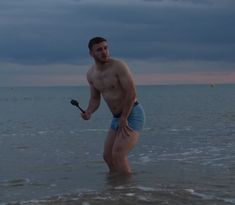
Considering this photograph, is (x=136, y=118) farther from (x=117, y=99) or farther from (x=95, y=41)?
(x=95, y=41)

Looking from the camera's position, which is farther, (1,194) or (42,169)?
(42,169)

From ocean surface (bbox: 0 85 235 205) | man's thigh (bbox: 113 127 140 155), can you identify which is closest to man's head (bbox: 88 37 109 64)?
man's thigh (bbox: 113 127 140 155)

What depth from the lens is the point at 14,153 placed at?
48.4ft

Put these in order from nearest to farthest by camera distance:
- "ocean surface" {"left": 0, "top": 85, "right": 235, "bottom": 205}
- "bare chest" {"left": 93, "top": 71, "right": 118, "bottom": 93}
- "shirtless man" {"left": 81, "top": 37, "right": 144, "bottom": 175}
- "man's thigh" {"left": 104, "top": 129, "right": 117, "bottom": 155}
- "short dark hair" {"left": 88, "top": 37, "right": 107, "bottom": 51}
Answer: "ocean surface" {"left": 0, "top": 85, "right": 235, "bottom": 205} < "short dark hair" {"left": 88, "top": 37, "right": 107, "bottom": 51} < "shirtless man" {"left": 81, "top": 37, "right": 144, "bottom": 175} < "bare chest" {"left": 93, "top": 71, "right": 118, "bottom": 93} < "man's thigh" {"left": 104, "top": 129, "right": 117, "bottom": 155}

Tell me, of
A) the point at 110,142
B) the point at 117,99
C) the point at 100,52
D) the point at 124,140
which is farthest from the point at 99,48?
the point at 110,142

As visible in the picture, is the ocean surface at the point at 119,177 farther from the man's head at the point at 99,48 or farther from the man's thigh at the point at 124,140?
the man's head at the point at 99,48

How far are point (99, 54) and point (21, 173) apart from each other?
3357 mm

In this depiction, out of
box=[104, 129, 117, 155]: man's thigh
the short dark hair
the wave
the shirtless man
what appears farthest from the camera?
box=[104, 129, 117, 155]: man's thigh

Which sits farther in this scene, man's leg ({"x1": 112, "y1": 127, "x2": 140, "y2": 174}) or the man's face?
man's leg ({"x1": 112, "y1": 127, "x2": 140, "y2": 174})

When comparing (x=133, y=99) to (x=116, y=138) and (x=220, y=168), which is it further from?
(x=220, y=168)

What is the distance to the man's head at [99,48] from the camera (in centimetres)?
896

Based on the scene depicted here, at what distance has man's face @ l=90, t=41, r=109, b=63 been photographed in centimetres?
898

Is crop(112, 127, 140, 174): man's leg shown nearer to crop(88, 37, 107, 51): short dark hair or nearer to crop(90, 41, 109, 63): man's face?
crop(90, 41, 109, 63): man's face

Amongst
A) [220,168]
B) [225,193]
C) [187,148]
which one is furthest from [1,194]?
[187,148]
